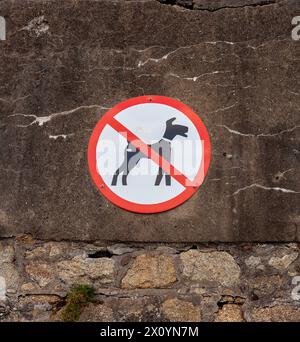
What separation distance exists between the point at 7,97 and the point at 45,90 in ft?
0.58

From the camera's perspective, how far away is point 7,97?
2.65 m

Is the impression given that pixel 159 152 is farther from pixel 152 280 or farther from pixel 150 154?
pixel 152 280

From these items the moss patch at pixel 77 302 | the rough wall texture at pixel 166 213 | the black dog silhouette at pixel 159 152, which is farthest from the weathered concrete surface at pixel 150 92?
the moss patch at pixel 77 302

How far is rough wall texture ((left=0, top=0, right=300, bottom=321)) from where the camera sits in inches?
97.4

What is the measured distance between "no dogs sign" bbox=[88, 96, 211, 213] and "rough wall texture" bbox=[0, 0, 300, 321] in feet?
0.16

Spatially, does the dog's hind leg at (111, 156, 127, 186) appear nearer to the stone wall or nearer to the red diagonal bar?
the red diagonal bar

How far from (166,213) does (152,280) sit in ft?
0.95

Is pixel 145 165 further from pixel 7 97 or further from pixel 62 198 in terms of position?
pixel 7 97

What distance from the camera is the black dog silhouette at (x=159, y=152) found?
2500mm

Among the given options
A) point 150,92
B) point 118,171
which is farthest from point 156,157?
point 150,92

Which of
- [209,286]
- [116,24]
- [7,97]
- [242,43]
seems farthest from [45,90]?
[209,286]

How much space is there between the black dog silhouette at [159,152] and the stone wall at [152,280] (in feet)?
0.97

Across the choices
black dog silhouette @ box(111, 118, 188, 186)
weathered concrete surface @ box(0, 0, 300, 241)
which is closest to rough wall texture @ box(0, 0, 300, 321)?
weathered concrete surface @ box(0, 0, 300, 241)

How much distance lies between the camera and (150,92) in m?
2.60
